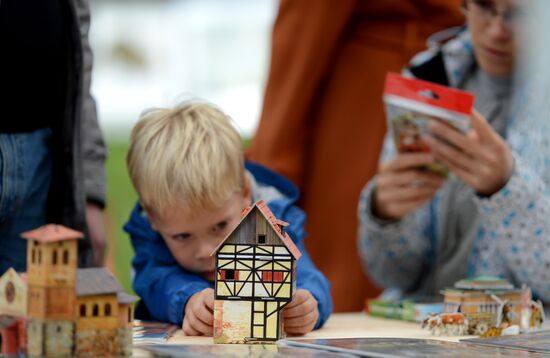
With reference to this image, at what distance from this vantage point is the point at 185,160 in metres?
1.46

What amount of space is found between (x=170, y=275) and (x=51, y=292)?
0.55 metres

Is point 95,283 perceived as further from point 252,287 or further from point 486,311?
point 486,311

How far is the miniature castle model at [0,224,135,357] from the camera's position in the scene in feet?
3.17

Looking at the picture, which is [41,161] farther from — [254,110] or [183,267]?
[254,110]

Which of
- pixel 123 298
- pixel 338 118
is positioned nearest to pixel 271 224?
pixel 123 298

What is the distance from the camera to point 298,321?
1.31 m

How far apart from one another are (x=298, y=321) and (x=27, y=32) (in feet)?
2.16

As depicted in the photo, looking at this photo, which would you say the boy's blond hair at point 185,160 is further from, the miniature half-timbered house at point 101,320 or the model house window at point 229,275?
the miniature half-timbered house at point 101,320

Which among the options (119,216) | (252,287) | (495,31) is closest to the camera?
(252,287)

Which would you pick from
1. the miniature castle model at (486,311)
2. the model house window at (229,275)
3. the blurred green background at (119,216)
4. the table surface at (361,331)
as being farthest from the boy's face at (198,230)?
the blurred green background at (119,216)

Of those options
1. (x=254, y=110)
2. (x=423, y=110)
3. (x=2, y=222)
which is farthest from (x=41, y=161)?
(x=254, y=110)

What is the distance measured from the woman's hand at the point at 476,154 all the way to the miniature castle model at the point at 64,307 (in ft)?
2.70

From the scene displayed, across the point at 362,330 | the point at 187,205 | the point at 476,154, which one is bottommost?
the point at 362,330

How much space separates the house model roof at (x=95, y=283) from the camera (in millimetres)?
996
